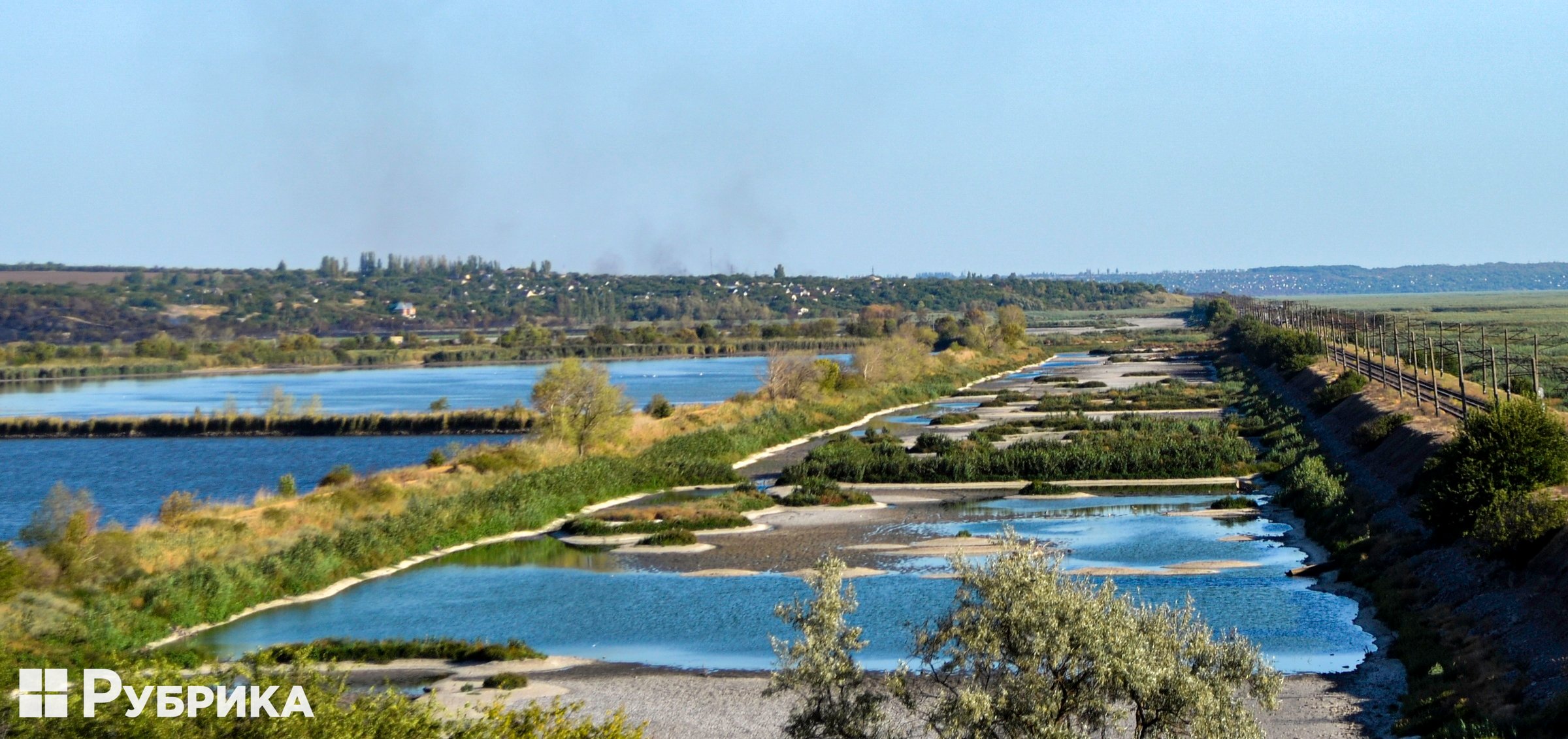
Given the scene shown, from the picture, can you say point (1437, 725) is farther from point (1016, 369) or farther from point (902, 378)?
point (1016, 369)

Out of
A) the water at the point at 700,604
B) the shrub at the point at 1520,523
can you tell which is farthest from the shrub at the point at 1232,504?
the shrub at the point at 1520,523

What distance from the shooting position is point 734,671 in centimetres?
2219

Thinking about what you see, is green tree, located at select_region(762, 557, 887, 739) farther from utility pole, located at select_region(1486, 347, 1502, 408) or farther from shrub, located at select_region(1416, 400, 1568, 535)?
utility pole, located at select_region(1486, 347, 1502, 408)

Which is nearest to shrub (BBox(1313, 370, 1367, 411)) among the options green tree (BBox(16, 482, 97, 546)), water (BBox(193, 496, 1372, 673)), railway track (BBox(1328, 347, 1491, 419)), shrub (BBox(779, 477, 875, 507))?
railway track (BBox(1328, 347, 1491, 419))

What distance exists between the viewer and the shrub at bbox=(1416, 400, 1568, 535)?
24.8 meters

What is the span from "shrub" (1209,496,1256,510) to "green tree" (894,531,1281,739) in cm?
2811

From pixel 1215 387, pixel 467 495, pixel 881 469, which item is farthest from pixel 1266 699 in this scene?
pixel 1215 387

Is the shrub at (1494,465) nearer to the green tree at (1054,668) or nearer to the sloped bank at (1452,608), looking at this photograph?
the sloped bank at (1452,608)

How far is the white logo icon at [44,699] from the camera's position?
1079 centimetres

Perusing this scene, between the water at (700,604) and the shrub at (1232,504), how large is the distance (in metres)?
2.97

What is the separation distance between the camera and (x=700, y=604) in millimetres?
28062

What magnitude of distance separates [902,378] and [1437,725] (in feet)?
235

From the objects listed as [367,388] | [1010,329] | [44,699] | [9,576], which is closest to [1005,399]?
[1010,329]

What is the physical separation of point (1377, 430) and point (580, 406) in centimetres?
2630
